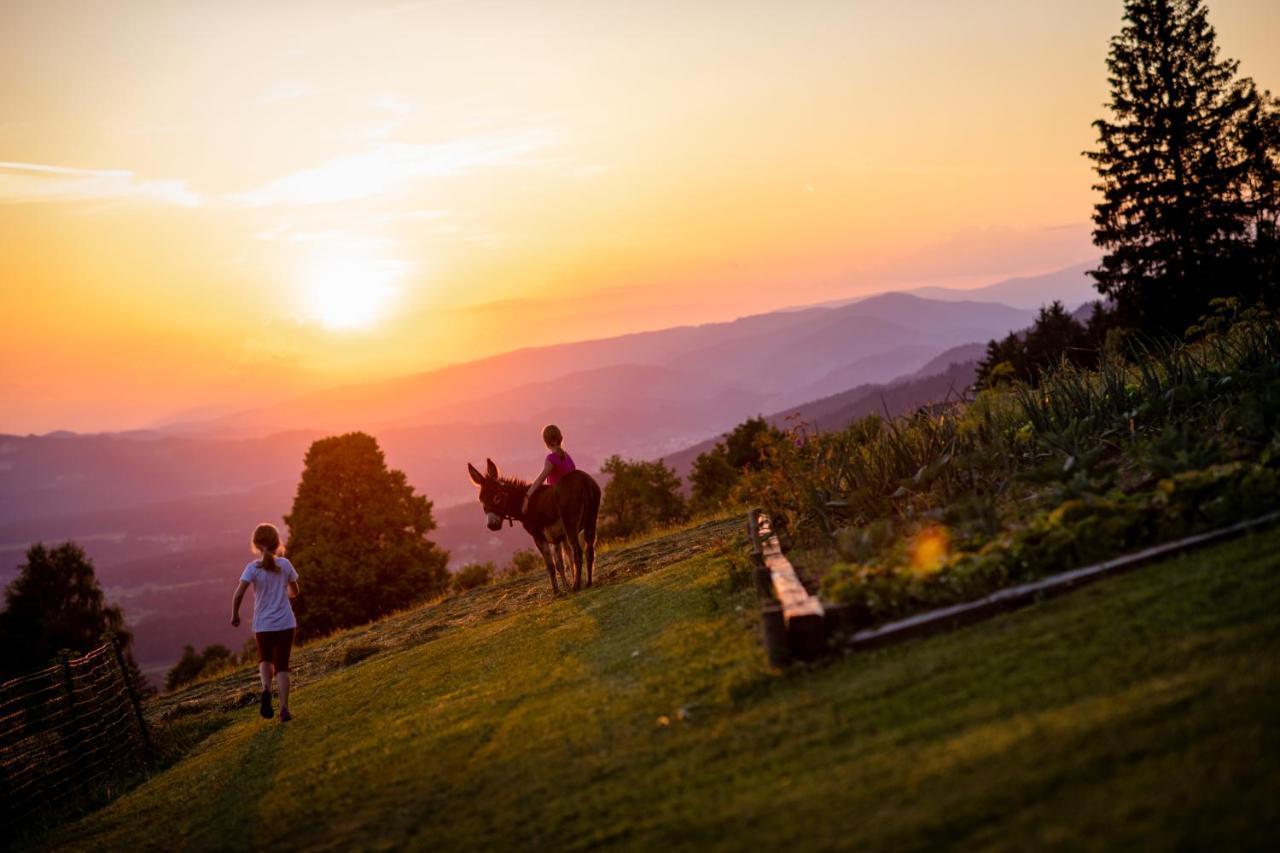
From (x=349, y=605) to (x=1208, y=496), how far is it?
39825mm

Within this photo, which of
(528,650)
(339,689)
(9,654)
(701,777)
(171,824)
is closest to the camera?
(701,777)

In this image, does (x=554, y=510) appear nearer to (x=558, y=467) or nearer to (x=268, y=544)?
(x=558, y=467)

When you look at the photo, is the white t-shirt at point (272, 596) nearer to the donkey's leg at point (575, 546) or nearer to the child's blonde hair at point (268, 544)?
the child's blonde hair at point (268, 544)

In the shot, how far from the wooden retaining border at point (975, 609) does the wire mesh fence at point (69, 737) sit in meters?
9.45

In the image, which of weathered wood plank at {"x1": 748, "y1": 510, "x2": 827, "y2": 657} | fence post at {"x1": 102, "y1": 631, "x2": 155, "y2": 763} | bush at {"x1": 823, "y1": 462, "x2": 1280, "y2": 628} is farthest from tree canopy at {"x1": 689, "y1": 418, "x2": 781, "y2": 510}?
bush at {"x1": 823, "y1": 462, "x2": 1280, "y2": 628}

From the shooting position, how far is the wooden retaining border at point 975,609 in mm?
6391

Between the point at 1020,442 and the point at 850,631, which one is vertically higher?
the point at 1020,442

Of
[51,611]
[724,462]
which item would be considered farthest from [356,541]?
[51,611]

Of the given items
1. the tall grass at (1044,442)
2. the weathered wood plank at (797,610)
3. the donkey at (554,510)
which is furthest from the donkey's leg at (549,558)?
the weathered wood plank at (797,610)

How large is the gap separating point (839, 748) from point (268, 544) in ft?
27.6

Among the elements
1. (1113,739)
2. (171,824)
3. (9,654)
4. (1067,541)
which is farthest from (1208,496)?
(9,654)

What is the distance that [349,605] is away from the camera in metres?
41.3

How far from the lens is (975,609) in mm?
6414

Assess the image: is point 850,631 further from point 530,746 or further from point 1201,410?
point 1201,410
